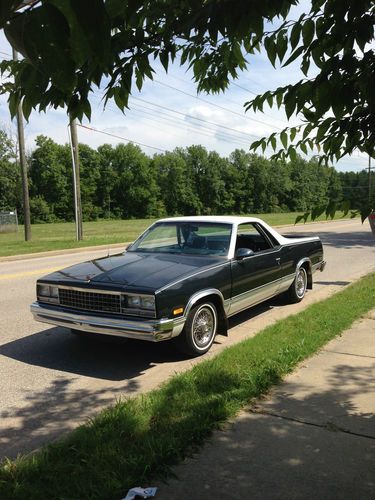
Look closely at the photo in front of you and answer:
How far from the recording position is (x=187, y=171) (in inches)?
3406

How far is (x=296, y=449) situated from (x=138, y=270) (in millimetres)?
2791

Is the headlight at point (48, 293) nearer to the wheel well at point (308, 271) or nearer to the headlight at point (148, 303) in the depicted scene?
the headlight at point (148, 303)

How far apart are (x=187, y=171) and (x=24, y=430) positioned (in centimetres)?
8411

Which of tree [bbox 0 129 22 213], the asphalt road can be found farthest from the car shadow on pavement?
tree [bbox 0 129 22 213]

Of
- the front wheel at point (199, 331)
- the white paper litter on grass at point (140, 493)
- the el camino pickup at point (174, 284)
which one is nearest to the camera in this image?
the white paper litter on grass at point (140, 493)

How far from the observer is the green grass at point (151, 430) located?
2811 mm

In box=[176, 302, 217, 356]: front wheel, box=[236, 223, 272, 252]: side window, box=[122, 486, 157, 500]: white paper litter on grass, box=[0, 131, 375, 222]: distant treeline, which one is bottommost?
box=[122, 486, 157, 500]: white paper litter on grass

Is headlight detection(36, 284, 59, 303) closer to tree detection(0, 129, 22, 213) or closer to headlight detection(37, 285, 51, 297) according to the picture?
headlight detection(37, 285, 51, 297)

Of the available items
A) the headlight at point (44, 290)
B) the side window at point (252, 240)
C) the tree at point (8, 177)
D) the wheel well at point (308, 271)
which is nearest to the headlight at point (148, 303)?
the headlight at point (44, 290)

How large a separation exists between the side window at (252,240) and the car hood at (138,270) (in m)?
1.39

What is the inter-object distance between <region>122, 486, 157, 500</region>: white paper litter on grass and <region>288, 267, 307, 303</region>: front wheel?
5673 millimetres

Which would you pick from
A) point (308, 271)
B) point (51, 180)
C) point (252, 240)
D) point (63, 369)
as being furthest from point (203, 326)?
point (51, 180)

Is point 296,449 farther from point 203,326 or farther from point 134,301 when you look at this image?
point 203,326

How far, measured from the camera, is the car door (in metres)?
6.14
